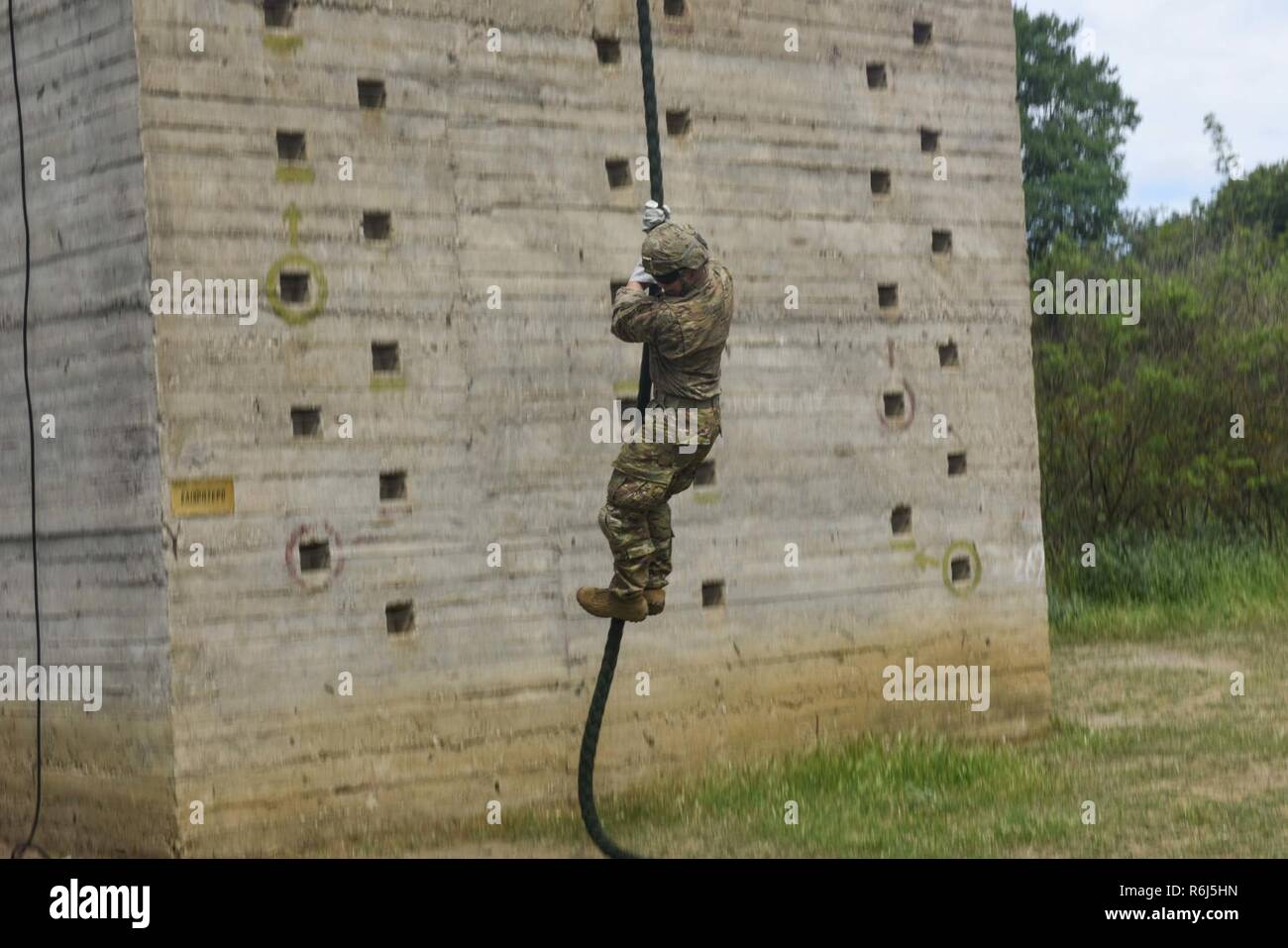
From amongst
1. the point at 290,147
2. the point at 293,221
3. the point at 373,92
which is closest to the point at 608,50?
the point at 373,92

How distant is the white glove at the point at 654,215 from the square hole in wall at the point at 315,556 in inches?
99.5

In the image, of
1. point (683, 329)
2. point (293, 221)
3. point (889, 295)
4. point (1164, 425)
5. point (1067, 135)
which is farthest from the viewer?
point (1067, 135)

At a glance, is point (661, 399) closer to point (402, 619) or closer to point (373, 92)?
point (402, 619)

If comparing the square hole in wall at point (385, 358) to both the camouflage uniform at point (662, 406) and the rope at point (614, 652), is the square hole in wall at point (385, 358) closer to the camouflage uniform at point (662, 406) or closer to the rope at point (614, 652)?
the camouflage uniform at point (662, 406)

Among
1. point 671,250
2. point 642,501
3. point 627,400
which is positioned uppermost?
point 671,250

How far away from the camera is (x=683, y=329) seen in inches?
416

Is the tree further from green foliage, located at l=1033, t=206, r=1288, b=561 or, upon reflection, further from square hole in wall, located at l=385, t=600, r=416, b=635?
square hole in wall, located at l=385, t=600, r=416, b=635

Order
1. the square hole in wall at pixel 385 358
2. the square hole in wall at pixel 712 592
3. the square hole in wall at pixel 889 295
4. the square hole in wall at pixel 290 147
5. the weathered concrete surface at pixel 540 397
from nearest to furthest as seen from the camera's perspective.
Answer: the weathered concrete surface at pixel 540 397
the square hole in wall at pixel 290 147
the square hole in wall at pixel 385 358
the square hole in wall at pixel 712 592
the square hole in wall at pixel 889 295

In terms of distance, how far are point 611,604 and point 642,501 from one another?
0.55 meters

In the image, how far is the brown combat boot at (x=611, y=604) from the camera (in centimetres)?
1070

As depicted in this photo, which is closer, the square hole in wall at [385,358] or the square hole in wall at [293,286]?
the square hole in wall at [293,286]

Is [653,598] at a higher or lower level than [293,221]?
lower

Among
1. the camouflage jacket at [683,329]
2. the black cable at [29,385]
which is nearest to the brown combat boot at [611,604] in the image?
the camouflage jacket at [683,329]

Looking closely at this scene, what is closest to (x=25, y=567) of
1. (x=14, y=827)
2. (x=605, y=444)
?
(x=14, y=827)
